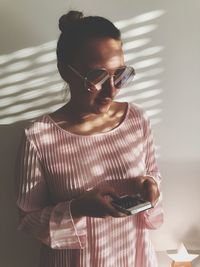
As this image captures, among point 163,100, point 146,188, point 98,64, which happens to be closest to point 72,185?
point 146,188

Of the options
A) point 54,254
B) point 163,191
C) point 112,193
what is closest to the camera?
point 112,193

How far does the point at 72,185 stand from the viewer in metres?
0.92

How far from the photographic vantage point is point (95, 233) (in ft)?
3.08

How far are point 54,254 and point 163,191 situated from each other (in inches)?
16.9

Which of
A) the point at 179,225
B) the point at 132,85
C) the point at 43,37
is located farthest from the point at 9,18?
the point at 179,225

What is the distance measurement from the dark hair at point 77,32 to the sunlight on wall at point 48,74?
19 cm

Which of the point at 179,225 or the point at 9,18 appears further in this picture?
the point at 179,225

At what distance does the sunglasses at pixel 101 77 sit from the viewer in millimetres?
852

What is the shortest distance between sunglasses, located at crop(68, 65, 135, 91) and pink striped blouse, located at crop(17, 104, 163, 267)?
144mm

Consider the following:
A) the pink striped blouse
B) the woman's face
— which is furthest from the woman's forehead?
the pink striped blouse

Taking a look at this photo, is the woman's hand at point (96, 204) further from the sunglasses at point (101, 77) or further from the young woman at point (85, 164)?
the sunglasses at point (101, 77)

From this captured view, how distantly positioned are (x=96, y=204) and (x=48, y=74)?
1.38ft

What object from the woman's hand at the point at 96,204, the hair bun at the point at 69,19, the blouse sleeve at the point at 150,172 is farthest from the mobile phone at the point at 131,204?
the hair bun at the point at 69,19

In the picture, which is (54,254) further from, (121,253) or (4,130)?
(4,130)
